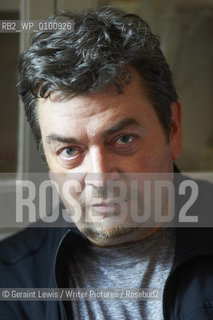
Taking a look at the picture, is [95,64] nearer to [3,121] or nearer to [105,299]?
[3,121]

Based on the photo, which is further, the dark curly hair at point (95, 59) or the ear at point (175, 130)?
the ear at point (175, 130)

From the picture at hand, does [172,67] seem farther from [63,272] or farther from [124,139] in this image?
[63,272]

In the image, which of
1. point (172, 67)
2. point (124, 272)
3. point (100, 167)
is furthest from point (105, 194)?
point (172, 67)

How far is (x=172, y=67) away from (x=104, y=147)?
11.1 inches

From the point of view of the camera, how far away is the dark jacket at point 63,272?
0.63m

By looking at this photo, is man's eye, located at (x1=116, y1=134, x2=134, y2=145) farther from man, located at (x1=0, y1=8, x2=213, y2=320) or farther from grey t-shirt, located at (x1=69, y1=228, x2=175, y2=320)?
grey t-shirt, located at (x1=69, y1=228, x2=175, y2=320)

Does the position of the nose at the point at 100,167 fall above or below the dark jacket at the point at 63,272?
above

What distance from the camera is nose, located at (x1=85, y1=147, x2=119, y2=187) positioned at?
61 centimetres

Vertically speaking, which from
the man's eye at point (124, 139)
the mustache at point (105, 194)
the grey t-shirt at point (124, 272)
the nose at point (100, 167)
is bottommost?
the grey t-shirt at point (124, 272)

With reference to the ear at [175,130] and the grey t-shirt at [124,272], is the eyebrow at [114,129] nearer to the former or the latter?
the ear at [175,130]

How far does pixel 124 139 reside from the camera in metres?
0.62

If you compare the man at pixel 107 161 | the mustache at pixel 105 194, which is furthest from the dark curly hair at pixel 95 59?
the mustache at pixel 105 194

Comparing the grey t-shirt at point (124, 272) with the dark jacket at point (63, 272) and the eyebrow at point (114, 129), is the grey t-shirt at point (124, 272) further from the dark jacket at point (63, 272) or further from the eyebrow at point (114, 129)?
the eyebrow at point (114, 129)

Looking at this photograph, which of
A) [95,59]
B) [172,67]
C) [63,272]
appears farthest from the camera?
[172,67]
